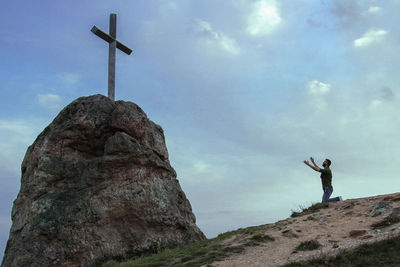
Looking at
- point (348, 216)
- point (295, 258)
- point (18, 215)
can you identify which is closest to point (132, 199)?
point (18, 215)

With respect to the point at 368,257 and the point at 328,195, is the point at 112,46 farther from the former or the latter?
the point at 368,257

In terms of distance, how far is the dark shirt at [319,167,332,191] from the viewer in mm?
17453

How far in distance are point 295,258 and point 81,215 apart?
300 inches

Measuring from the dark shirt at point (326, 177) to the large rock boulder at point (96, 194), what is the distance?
590 cm

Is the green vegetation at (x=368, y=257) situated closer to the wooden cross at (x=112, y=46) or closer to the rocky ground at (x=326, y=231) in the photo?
the rocky ground at (x=326, y=231)

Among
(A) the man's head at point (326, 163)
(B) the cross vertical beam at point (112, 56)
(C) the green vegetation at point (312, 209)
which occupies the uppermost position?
(B) the cross vertical beam at point (112, 56)

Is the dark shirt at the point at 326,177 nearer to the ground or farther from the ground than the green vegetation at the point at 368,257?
farther from the ground

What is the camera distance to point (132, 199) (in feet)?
50.4

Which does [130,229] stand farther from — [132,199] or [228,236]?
[228,236]

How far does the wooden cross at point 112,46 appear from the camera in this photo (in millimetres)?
18781

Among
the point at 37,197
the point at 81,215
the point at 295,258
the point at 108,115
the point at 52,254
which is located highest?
the point at 108,115

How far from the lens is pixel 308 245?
491 inches

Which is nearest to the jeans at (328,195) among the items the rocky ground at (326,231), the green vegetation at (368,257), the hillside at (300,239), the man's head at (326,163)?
the rocky ground at (326,231)

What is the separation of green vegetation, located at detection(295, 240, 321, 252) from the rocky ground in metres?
0.03
